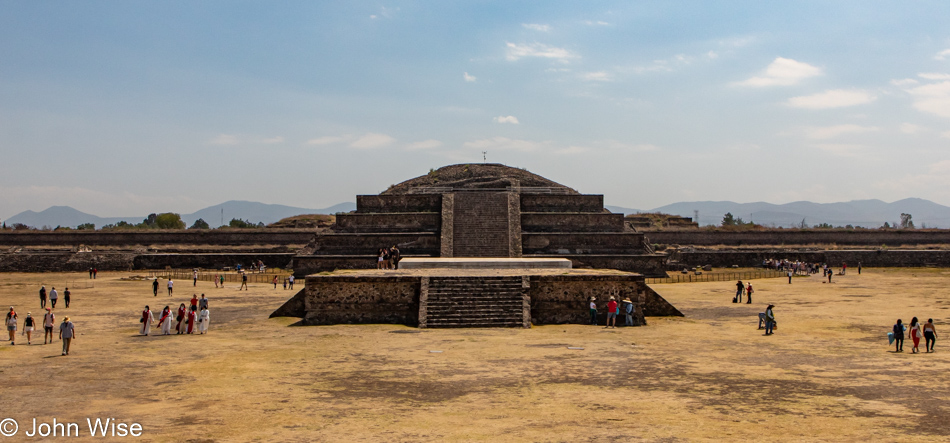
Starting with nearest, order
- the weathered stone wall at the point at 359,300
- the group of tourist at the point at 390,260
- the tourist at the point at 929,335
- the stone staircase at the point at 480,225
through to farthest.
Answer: the tourist at the point at 929,335 → the weathered stone wall at the point at 359,300 → the group of tourist at the point at 390,260 → the stone staircase at the point at 480,225

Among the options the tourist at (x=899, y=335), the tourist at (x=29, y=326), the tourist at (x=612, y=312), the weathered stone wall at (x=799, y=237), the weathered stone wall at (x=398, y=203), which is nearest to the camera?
the tourist at (x=899, y=335)

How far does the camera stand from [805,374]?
10969 mm

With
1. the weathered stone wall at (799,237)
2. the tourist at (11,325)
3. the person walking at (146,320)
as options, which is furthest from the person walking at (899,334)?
the weathered stone wall at (799,237)

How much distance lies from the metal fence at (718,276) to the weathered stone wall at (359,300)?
46.8ft

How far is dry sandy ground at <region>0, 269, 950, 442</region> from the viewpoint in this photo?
8023 mm

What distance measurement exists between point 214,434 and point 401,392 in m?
2.84

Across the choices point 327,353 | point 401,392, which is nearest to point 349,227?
point 327,353

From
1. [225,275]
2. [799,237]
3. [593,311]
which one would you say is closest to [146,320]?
[593,311]

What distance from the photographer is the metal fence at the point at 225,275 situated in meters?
31.4

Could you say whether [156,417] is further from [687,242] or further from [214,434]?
[687,242]

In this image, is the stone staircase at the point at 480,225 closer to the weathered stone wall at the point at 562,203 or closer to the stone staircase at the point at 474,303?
the weathered stone wall at the point at 562,203

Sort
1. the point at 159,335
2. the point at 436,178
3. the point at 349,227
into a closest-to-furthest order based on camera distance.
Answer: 1. the point at 159,335
2. the point at 349,227
3. the point at 436,178

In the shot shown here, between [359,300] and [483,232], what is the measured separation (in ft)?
46.8

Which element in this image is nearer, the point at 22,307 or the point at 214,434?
the point at 214,434
